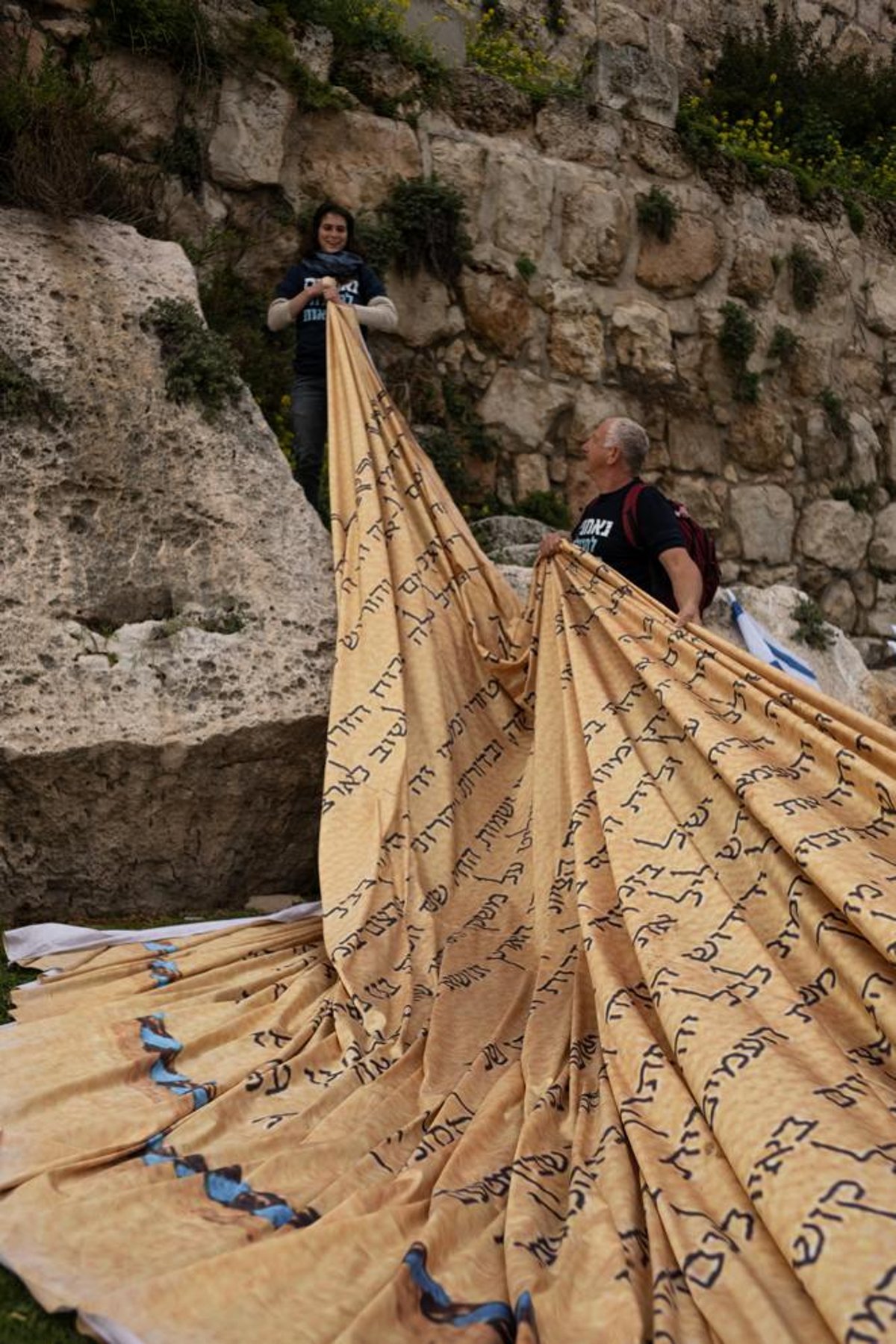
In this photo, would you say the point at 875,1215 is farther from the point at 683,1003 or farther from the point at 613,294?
the point at 613,294

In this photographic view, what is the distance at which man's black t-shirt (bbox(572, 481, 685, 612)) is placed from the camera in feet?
13.9

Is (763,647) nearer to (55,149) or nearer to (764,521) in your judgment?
(764,521)

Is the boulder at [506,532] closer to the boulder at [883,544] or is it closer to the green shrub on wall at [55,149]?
the green shrub on wall at [55,149]

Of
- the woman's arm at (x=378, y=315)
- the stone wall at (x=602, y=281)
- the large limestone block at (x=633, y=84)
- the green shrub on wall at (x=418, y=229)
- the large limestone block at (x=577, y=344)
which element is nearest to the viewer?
the woman's arm at (x=378, y=315)

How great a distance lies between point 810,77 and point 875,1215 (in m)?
10.4

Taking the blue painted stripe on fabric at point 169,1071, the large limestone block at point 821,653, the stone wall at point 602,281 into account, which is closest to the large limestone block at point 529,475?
the stone wall at point 602,281

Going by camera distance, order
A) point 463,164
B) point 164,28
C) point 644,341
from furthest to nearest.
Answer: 1. point 644,341
2. point 463,164
3. point 164,28

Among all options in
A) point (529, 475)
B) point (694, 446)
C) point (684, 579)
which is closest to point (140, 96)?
A: point (529, 475)

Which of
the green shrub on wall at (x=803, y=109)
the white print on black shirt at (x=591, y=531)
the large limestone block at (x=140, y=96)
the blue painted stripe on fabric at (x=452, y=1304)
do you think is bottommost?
the blue painted stripe on fabric at (x=452, y=1304)

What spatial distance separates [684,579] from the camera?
Answer: 4.03 m

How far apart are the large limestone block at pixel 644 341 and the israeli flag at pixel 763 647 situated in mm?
2618

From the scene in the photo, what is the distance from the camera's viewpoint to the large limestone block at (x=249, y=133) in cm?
607

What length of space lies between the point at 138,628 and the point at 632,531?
1779 mm

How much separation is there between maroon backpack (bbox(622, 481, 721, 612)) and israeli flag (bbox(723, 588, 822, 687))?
2.43 ft
